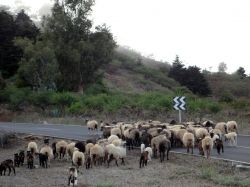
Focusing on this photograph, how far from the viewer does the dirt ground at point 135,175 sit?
20828mm

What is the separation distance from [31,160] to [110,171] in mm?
4790

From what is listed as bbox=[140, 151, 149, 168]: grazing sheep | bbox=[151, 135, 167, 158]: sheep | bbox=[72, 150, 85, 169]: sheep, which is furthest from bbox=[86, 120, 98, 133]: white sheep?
bbox=[140, 151, 149, 168]: grazing sheep

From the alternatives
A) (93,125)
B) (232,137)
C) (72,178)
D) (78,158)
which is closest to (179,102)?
(93,125)

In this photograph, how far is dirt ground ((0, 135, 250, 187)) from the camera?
68.3 feet

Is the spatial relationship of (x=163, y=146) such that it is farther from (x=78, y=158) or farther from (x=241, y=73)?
(x=241, y=73)

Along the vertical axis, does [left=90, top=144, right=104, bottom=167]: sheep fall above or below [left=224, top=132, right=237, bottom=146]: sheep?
below

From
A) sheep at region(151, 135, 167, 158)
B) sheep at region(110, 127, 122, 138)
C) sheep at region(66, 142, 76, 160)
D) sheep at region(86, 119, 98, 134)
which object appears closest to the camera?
sheep at region(151, 135, 167, 158)

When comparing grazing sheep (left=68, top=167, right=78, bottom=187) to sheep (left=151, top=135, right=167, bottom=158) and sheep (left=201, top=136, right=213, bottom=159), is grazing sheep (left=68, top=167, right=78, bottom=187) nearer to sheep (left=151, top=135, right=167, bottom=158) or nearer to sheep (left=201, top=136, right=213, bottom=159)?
sheep (left=151, top=135, right=167, bottom=158)

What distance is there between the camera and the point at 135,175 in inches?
894

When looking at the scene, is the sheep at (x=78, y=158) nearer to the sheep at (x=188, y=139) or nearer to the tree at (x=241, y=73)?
the sheep at (x=188, y=139)

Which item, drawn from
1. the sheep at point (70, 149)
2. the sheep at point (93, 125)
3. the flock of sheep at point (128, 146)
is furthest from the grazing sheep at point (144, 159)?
the sheep at point (93, 125)

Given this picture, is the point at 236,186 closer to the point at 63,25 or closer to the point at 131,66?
the point at 63,25

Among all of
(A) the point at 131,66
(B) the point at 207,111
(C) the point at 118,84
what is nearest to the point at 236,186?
(B) the point at 207,111

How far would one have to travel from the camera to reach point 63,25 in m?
70.2
